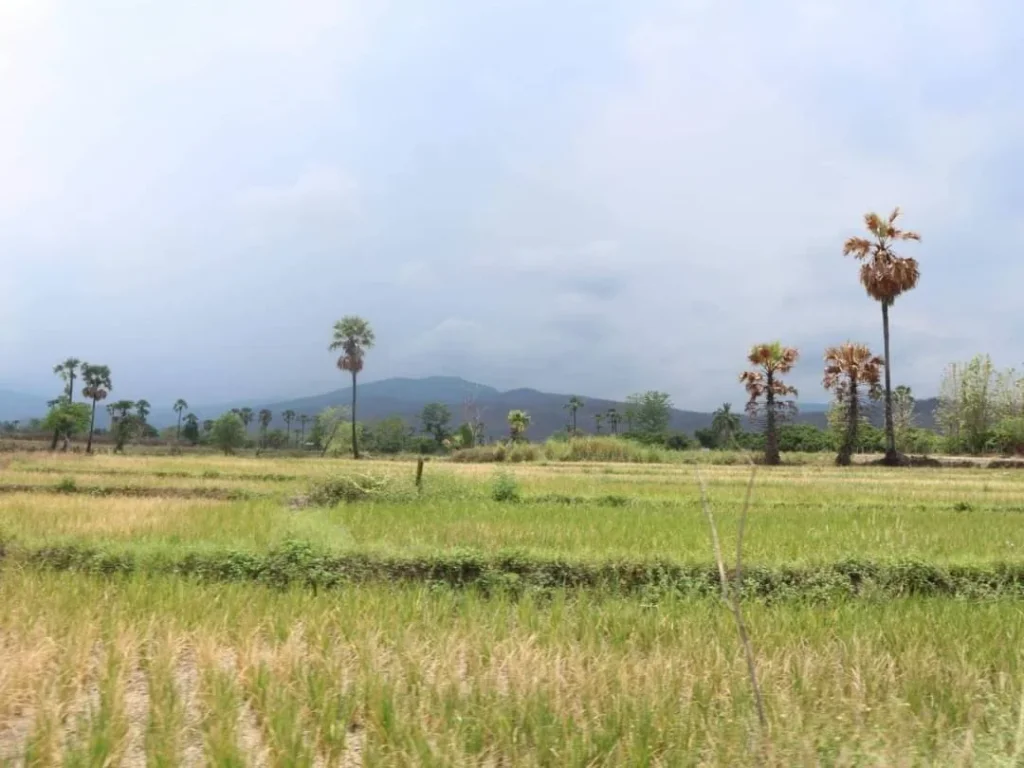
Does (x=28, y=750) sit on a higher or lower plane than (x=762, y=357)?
lower

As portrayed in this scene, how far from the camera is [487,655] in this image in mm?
4527

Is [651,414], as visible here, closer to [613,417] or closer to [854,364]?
[613,417]

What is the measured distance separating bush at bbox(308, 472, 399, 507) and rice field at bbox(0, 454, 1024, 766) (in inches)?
164

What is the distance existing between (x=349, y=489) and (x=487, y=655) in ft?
34.0

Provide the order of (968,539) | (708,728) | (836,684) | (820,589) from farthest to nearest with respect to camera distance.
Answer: (968,539), (820,589), (836,684), (708,728)

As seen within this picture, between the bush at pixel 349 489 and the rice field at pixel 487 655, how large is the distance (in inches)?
164

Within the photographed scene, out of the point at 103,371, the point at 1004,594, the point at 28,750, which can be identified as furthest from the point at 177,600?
the point at 103,371

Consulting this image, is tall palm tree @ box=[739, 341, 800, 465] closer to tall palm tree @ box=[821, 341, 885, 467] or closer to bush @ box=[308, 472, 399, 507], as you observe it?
tall palm tree @ box=[821, 341, 885, 467]

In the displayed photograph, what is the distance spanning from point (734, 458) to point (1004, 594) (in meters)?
26.6

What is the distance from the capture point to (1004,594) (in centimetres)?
735

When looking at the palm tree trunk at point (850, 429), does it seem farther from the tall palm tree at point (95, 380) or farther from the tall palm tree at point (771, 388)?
the tall palm tree at point (95, 380)

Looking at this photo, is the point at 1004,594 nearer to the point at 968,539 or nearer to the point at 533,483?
the point at 968,539

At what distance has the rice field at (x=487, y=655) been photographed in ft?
10.7

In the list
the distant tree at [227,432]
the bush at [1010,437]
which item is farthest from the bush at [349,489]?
the distant tree at [227,432]
